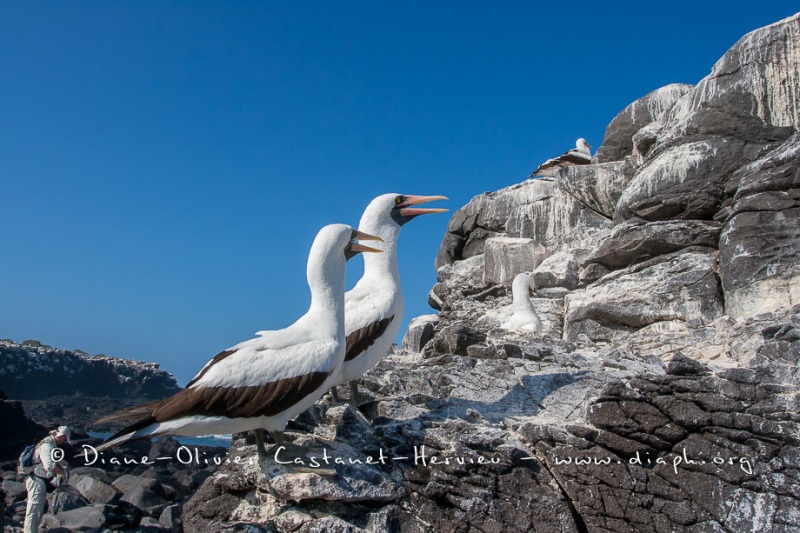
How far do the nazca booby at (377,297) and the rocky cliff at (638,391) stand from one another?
1.52ft

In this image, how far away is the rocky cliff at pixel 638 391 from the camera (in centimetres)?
485

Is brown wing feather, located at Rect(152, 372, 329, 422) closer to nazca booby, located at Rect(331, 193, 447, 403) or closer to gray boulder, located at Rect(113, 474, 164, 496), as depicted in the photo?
nazca booby, located at Rect(331, 193, 447, 403)

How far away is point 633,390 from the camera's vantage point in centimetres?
557

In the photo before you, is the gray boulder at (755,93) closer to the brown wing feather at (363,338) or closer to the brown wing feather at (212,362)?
the brown wing feather at (363,338)

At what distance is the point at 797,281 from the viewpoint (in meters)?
9.61

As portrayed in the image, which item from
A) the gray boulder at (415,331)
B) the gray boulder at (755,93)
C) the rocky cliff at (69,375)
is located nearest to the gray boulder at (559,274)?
the gray boulder at (415,331)

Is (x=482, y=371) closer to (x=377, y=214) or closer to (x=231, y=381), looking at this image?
(x=377, y=214)

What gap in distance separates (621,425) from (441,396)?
1917 millimetres

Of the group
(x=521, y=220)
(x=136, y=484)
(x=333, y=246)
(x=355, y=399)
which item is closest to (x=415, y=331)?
(x=521, y=220)

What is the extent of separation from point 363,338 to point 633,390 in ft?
8.14

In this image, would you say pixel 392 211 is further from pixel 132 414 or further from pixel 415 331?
pixel 415 331

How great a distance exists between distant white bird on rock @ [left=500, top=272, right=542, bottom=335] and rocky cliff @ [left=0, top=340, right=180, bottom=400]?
78032mm

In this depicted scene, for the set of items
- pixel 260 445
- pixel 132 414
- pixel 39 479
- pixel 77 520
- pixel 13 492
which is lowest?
pixel 77 520

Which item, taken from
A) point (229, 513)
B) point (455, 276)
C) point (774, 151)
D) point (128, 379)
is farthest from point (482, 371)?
point (128, 379)
